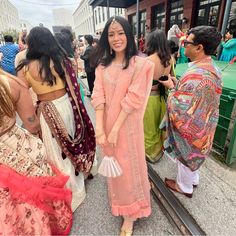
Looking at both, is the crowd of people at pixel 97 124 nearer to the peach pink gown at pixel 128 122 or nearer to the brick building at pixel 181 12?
the peach pink gown at pixel 128 122

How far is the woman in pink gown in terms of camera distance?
1.10m

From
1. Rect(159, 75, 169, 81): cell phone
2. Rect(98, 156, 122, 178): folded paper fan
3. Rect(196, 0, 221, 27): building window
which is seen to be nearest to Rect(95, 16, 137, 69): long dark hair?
Rect(98, 156, 122, 178): folded paper fan

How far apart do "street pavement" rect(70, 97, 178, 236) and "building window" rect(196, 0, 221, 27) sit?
7.05 metres

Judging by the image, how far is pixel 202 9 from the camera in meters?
7.05

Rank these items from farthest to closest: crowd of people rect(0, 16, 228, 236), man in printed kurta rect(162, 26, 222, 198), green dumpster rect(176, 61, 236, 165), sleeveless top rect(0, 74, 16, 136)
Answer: green dumpster rect(176, 61, 236, 165)
man in printed kurta rect(162, 26, 222, 198)
crowd of people rect(0, 16, 228, 236)
sleeveless top rect(0, 74, 16, 136)

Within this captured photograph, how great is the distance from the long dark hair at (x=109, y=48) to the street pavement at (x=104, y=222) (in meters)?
1.30

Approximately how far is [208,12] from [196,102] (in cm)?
707

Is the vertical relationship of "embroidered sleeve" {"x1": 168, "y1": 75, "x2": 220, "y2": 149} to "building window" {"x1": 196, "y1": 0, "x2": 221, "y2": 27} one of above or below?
below

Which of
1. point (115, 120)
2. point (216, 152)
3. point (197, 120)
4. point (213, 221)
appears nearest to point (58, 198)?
point (115, 120)

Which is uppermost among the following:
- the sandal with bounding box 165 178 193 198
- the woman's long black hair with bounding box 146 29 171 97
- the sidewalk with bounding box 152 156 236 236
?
the woman's long black hair with bounding box 146 29 171 97

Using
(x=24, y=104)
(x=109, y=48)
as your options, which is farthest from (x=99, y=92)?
(x=24, y=104)

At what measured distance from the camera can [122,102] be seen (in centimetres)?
111

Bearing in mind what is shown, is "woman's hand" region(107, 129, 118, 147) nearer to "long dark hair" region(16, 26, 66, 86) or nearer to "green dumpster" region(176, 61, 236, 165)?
"long dark hair" region(16, 26, 66, 86)

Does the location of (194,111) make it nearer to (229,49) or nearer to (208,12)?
(229,49)
